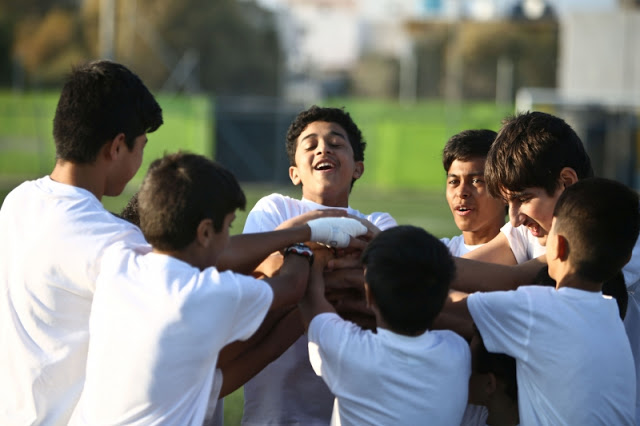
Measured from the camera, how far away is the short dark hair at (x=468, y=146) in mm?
4012

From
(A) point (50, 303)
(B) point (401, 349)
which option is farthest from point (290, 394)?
(A) point (50, 303)

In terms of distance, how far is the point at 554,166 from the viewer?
126 inches

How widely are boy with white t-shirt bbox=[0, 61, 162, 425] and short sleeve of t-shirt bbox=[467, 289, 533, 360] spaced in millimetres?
1191

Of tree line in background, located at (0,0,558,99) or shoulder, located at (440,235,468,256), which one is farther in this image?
tree line in background, located at (0,0,558,99)

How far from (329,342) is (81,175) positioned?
1063mm

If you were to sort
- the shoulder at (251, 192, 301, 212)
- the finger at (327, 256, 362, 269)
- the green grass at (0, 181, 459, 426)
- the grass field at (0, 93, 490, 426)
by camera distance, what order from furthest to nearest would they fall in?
the grass field at (0, 93, 490, 426)
the green grass at (0, 181, 459, 426)
the shoulder at (251, 192, 301, 212)
the finger at (327, 256, 362, 269)

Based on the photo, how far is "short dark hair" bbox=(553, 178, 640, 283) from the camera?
2.84 m

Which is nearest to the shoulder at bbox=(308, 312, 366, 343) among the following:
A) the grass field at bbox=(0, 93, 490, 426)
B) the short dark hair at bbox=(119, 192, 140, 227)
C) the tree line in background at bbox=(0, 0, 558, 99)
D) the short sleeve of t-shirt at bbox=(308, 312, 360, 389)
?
the short sleeve of t-shirt at bbox=(308, 312, 360, 389)

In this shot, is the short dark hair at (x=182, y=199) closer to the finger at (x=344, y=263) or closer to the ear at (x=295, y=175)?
the finger at (x=344, y=263)

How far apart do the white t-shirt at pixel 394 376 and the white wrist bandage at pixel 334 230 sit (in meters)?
0.38

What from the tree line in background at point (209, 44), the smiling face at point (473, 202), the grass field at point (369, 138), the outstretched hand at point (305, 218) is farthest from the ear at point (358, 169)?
the tree line in background at point (209, 44)

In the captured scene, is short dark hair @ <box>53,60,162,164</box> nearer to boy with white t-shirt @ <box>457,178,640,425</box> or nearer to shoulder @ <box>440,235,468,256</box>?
boy with white t-shirt @ <box>457,178,640,425</box>

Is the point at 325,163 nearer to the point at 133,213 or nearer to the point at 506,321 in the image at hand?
the point at 133,213

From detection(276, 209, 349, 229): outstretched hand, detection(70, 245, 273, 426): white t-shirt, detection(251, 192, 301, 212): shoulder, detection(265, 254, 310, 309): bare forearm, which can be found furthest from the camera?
detection(251, 192, 301, 212): shoulder
